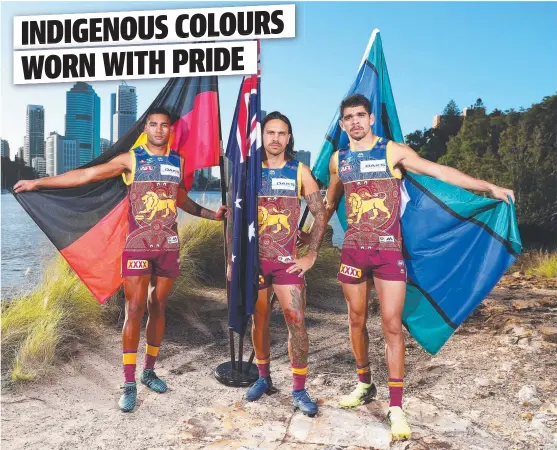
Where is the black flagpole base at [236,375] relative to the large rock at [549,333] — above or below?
below

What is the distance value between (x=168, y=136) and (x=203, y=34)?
1248 mm

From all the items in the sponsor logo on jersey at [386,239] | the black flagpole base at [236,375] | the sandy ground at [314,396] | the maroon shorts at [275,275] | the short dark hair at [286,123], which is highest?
the short dark hair at [286,123]

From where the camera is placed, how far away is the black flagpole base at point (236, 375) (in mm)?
4758

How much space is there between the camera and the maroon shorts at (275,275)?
4012mm

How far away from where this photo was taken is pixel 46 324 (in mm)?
5516

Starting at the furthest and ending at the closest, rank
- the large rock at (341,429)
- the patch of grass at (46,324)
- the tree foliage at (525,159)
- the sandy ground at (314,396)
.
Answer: the tree foliage at (525,159), the patch of grass at (46,324), the sandy ground at (314,396), the large rock at (341,429)

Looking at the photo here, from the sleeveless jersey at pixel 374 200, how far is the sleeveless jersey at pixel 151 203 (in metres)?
1.47

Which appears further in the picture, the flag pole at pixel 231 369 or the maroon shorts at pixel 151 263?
the flag pole at pixel 231 369

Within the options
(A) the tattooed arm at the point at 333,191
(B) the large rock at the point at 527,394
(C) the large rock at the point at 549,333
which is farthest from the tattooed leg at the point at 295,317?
(C) the large rock at the point at 549,333

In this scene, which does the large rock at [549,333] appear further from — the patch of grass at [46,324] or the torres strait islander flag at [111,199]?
the patch of grass at [46,324]

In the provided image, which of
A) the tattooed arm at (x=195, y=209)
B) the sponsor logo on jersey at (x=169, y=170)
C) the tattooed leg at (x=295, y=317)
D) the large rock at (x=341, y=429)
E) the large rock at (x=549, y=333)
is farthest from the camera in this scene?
the large rock at (x=549, y=333)

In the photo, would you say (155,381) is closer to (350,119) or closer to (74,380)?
(74,380)

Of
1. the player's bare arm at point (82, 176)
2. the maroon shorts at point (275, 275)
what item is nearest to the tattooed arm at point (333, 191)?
the maroon shorts at point (275, 275)

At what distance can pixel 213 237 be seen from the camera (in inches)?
332
